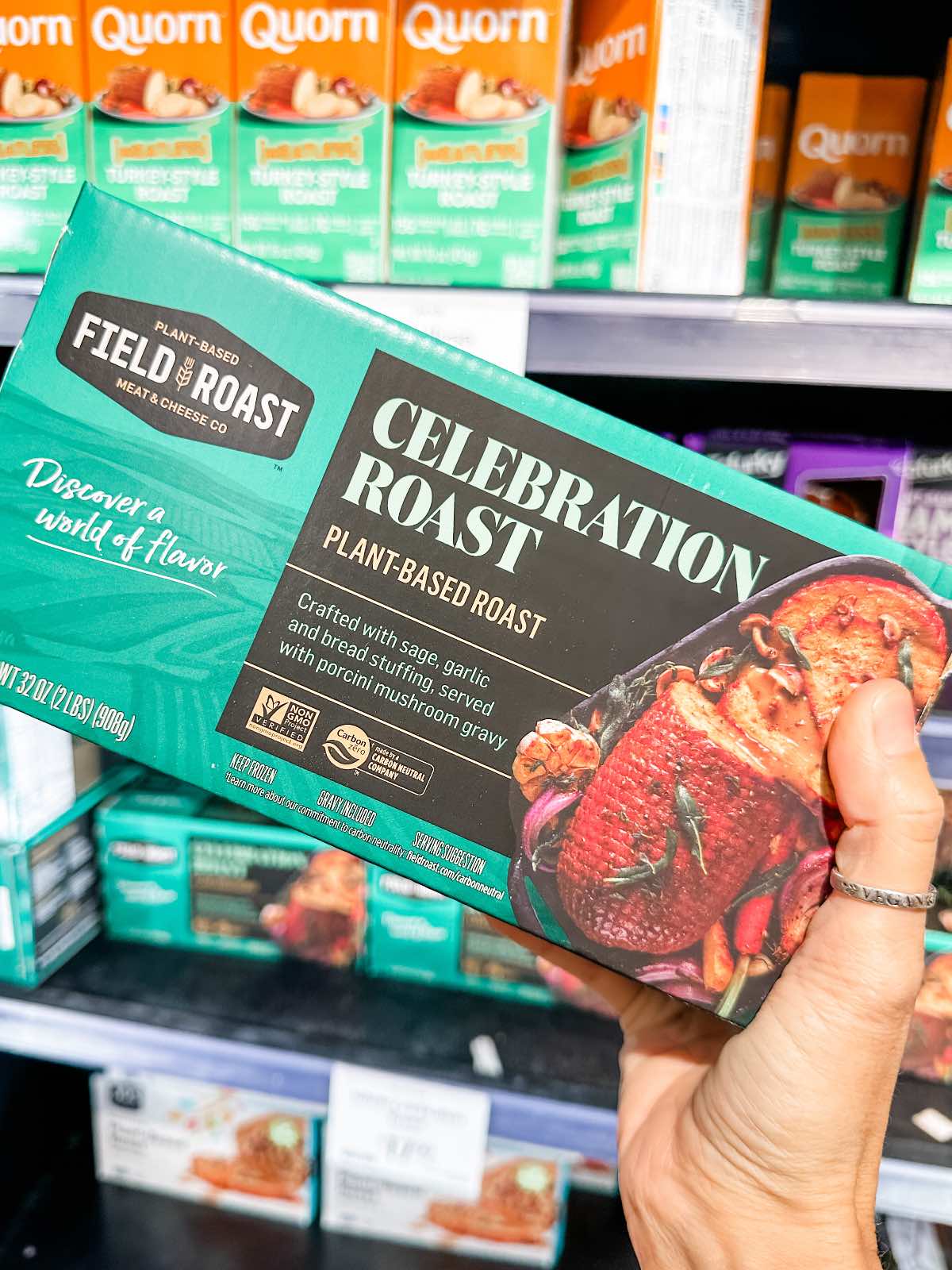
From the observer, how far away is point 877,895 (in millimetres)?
595

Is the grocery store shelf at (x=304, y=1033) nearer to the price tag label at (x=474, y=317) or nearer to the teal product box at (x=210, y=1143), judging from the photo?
the teal product box at (x=210, y=1143)

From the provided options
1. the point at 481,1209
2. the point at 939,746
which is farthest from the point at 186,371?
the point at 481,1209

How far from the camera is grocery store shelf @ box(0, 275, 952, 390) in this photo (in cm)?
76

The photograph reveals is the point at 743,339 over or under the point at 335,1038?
over

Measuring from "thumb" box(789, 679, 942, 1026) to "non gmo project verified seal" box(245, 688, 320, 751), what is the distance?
380 millimetres

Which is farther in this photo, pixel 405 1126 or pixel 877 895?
pixel 405 1126

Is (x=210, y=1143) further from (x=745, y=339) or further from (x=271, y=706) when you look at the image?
(x=745, y=339)

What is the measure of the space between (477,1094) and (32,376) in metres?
0.84

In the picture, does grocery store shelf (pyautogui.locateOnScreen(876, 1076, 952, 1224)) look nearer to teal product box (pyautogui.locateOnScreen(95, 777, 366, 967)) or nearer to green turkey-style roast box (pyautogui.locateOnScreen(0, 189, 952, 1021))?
green turkey-style roast box (pyautogui.locateOnScreen(0, 189, 952, 1021))

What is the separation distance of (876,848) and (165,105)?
0.96m

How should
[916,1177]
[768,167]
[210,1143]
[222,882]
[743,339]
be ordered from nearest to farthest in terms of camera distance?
1. [743,339]
2. [916,1177]
3. [768,167]
4. [222,882]
5. [210,1143]

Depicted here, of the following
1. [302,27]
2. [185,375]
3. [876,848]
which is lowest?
[876,848]

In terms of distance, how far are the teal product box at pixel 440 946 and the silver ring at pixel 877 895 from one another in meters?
0.58

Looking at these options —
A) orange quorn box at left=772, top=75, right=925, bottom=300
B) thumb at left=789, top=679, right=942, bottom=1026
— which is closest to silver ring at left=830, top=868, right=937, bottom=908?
thumb at left=789, top=679, right=942, bottom=1026
